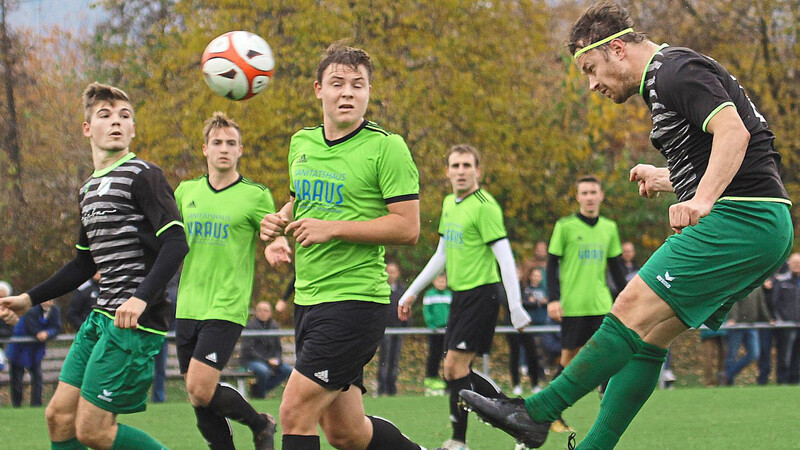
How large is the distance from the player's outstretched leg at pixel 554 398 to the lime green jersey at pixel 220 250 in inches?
117

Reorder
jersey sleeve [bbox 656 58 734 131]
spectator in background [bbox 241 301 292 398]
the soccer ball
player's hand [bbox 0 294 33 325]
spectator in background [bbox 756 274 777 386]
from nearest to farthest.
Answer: jersey sleeve [bbox 656 58 734 131]
player's hand [bbox 0 294 33 325]
the soccer ball
spectator in background [bbox 241 301 292 398]
spectator in background [bbox 756 274 777 386]

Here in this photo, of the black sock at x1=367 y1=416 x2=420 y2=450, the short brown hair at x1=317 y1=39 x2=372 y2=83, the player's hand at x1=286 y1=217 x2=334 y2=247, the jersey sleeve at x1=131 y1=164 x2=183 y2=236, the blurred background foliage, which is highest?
the blurred background foliage

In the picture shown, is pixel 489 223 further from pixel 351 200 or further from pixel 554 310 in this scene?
pixel 351 200

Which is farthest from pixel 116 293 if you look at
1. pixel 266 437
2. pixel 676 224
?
pixel 676 224

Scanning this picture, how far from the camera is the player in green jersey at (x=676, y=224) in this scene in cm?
457

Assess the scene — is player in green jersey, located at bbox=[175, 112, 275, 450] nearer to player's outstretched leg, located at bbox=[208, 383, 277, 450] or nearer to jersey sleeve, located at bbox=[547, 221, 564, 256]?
player's outstretched leg, located at bbox=[208, 383, 277, 450]

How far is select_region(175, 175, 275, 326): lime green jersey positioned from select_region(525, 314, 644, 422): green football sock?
10.4 feet

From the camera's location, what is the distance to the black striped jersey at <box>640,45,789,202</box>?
4.59 m

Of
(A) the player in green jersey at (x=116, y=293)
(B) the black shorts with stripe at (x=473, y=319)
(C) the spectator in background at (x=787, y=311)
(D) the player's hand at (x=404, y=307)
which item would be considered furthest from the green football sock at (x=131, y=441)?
(C) the spectator in background at (x=787, y=311)

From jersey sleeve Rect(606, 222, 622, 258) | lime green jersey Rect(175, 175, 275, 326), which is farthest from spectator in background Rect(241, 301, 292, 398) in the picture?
lime green jersey Rect(175, 175, 275, 326)

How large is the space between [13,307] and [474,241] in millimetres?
3933

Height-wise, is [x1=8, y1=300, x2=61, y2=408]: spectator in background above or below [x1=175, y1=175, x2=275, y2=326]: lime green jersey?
below

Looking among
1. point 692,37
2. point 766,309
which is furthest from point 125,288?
point 692,37

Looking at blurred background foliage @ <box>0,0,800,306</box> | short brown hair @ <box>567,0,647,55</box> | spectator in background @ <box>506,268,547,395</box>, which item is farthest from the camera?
blurred background foliage @ <box>0,0,800,306</box>
